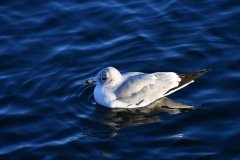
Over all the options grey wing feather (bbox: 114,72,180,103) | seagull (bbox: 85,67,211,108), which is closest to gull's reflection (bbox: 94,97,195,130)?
seagull (bbox: 85,67,211,108)

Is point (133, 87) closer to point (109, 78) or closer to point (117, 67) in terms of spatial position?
point (109, 78)

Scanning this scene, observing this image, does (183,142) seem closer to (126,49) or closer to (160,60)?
(160,60)

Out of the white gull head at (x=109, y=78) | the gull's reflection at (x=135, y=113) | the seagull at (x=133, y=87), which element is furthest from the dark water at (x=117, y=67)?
the white gull head at (x=109, y=78)

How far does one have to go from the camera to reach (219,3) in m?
15.1

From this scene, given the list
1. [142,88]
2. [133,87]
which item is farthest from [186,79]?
[133,87]

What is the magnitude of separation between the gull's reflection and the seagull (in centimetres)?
13

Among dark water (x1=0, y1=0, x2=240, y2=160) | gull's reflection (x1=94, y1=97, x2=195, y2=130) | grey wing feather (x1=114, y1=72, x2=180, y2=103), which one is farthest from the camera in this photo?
grey wing feather (x1=114, y1=72, x2=180, y2=103)

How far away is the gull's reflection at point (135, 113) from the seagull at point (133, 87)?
0.42ft

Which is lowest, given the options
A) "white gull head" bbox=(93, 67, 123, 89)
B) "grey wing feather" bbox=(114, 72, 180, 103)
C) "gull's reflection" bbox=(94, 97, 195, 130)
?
"gull's reflection" bbox=(94, 97, 195, 130)

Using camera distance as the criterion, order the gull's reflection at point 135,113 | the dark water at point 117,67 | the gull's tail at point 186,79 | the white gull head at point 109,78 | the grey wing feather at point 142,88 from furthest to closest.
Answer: the gull's tail at point 186,79, the white gull head at point 109,78, the grey wing feather at point 142,88, the gull's reflection at point 135,113, the dark water at point 117,67

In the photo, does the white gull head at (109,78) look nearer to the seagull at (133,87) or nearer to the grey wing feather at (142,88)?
the seagull at (133,87)

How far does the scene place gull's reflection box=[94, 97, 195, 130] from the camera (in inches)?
405

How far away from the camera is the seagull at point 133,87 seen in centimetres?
1074

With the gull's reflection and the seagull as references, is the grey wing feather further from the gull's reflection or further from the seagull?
the gull's reflection
